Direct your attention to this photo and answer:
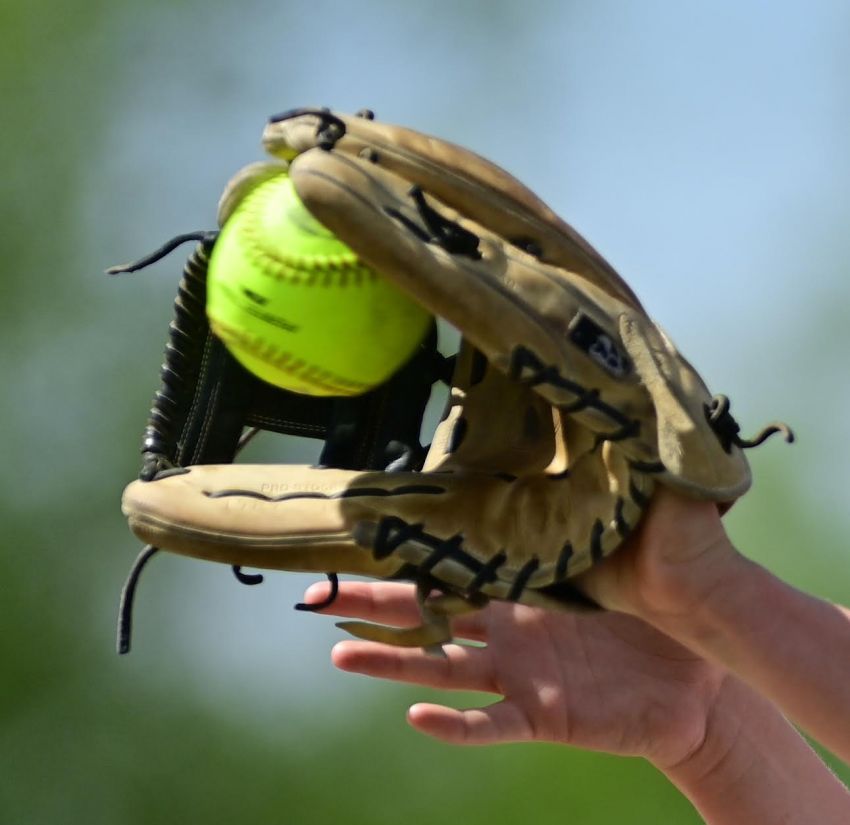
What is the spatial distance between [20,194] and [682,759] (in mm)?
4294

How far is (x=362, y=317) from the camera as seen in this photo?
1108 millimetres

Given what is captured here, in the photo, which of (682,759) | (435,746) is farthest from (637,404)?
(435,746)

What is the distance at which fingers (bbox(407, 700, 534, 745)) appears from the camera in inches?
51.9

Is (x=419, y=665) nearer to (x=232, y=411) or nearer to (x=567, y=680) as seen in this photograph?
(x=567, y=680)

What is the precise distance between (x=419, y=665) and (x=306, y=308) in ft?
1.56

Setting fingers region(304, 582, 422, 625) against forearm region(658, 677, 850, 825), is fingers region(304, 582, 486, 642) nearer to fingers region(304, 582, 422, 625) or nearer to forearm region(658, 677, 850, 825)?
fingers region(304, 582, 422, 625)

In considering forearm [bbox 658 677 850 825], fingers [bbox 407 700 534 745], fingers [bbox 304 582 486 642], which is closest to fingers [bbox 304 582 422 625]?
fingers [bbox 304 582 486 642]

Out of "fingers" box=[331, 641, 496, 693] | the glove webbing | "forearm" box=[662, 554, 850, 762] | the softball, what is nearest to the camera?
"forearm" box=[662, 554, 850, 762]

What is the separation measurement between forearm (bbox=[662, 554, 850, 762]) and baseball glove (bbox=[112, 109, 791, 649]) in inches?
3.1

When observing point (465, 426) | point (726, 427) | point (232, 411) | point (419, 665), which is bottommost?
point (419, 665)

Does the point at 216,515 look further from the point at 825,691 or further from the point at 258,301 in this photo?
the point at 825,691

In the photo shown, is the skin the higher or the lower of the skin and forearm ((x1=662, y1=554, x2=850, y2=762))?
the lower

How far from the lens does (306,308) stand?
3.61ft

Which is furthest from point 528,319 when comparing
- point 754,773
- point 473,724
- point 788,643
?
point 754,773
